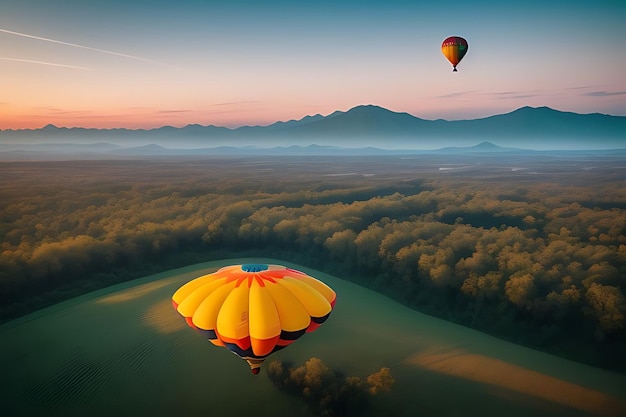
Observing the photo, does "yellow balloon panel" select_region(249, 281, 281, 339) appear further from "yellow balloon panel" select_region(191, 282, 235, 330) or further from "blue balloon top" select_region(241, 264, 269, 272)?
"blue balloon top" select_region(241, 264, 269, 272)

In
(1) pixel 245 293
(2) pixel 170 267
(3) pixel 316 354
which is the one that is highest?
Answer: (1) pixel 245 293

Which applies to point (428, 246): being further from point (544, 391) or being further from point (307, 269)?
point (544, 391)

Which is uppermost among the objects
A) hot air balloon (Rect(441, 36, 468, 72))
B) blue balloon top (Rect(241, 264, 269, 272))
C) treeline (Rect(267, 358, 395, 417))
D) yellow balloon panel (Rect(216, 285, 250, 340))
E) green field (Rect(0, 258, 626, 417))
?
hot air balloon (Rect(441, 36, 468, 72))

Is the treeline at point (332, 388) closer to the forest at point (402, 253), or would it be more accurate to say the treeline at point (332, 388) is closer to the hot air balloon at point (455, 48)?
the forest at point (402, 253)

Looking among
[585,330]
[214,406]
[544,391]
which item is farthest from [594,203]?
[214,406]

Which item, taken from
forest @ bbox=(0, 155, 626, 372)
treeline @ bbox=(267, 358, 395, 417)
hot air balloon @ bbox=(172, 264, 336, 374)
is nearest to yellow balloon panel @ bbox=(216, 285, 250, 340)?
hot air balloon @ bbox=(172, 264, 336, 374)

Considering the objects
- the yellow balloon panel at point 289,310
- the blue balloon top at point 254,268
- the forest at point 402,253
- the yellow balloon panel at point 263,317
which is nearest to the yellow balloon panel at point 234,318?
the yellow balloon panel at point 263,317

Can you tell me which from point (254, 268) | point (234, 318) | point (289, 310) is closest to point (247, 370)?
point (254, 268)
